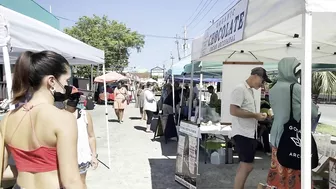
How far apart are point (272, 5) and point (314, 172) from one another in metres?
2.69

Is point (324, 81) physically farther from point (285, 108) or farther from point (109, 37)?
point (109, 37)

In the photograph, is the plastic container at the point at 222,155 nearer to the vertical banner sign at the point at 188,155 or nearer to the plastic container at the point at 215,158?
the plastic container at the point at 215,158

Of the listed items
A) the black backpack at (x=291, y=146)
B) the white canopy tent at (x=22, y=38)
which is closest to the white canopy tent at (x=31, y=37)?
the white canopy tent at (x=22, y=38)

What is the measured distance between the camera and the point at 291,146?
284 cm

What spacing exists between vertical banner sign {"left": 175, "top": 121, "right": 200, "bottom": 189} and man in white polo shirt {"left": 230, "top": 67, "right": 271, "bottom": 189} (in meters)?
0.59

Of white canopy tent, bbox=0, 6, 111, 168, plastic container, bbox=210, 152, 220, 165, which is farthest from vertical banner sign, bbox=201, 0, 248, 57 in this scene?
plastic container, bbox=210, 152, 220, 165

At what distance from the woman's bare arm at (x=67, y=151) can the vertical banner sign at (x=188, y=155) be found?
2760 millimetres

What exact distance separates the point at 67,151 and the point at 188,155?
120 inches

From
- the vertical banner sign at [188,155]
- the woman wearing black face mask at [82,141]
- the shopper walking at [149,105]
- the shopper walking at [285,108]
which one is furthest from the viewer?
the shopper walking at [149,105]

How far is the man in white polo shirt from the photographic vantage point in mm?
3977

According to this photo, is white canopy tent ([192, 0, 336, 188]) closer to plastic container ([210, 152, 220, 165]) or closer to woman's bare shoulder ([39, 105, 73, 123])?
woman's bare shoulder ([39, 105, 73, 123])

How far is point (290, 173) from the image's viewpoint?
2953mm

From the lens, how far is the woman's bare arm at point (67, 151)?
5.41 feet

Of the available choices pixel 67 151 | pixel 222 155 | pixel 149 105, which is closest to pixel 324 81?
pixel 149 105
